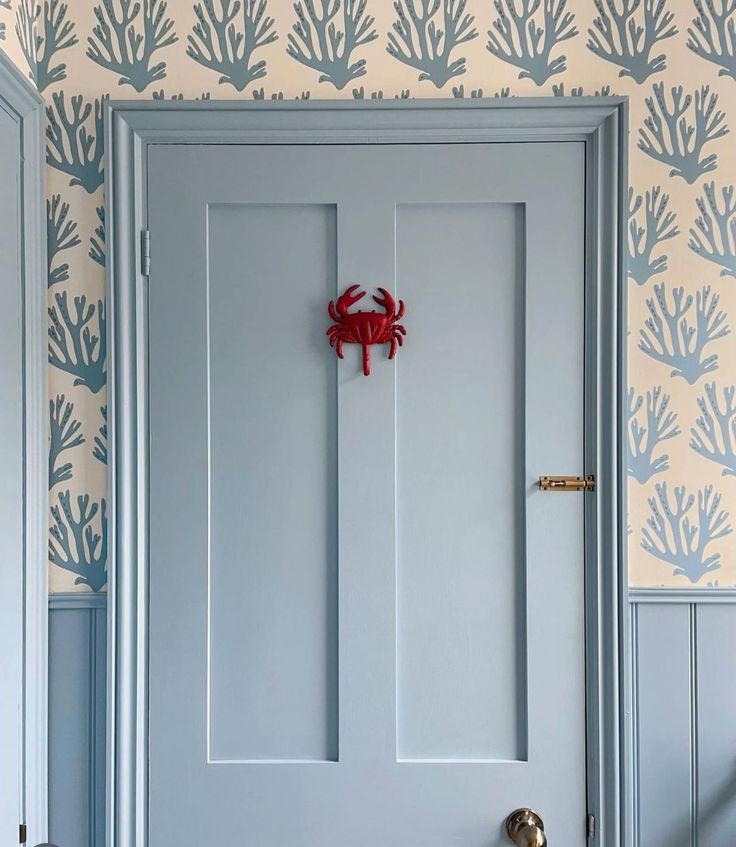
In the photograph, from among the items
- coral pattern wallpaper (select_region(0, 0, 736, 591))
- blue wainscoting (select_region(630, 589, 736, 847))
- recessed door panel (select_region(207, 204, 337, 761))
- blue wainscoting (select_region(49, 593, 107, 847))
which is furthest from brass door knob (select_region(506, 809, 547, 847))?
blue wainscoting (select_region(49, 593, 107, 847))

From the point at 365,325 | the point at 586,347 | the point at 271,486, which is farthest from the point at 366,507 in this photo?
the point at 586,347

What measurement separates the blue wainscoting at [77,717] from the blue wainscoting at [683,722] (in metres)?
0.98

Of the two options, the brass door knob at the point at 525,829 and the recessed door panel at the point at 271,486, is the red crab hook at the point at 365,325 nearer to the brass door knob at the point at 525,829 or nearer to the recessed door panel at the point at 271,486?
the recessed door panel at the point at 271,486

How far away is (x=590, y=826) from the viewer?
1391 millimetres

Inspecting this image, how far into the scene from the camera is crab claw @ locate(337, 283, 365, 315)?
1389mm

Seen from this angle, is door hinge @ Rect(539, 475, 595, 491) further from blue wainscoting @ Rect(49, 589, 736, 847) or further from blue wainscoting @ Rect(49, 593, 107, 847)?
blue wainscoting @ Rect(49, 593, 107, 847)

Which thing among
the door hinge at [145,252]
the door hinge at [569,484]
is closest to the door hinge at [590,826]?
the door hinge at [569,484]

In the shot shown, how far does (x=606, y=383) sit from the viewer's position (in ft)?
4.56

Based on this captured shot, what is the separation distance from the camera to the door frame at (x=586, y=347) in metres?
1.38

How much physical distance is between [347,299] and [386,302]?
72mm

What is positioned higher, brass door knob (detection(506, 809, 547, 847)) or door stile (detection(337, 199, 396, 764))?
door stile (detection(337, 199, 396, 764))

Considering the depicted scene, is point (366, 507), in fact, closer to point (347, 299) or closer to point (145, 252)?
point (347, 299)

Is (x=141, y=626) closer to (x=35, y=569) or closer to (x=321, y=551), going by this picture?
(x=35, y=569)

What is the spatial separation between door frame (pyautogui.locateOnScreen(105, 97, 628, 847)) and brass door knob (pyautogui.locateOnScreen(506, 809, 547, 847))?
0.36 ft
